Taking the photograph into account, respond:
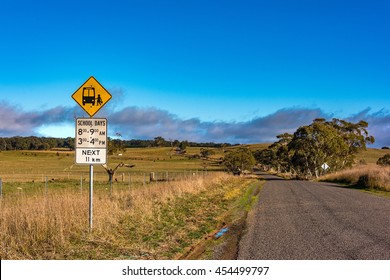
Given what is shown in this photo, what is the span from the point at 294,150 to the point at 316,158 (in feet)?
11.9

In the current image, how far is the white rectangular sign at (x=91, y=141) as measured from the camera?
963 cm

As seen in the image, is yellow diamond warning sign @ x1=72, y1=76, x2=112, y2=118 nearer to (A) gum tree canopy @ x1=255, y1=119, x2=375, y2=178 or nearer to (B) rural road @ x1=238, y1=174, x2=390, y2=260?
(B) rural road @ x1=238, y1=174, x2=390, y2=260

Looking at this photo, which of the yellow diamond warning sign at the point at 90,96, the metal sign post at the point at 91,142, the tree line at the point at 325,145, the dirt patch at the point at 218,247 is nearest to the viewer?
the dirt patch at the point at 218,247

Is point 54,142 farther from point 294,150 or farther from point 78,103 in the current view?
point 78,103

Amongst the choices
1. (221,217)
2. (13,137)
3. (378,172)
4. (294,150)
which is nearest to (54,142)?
(13,137)

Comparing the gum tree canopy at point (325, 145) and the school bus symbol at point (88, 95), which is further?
the gum tree canopy at point (325, 145)

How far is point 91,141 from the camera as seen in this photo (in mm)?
9680

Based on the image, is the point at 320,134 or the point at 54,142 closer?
the point at 320,134

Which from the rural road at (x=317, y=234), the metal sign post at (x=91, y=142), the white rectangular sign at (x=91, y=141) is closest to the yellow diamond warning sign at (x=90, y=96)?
the metal sign post at (x=91, y=142)

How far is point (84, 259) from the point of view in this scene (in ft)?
23.9

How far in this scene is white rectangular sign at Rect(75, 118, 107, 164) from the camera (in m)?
9.63

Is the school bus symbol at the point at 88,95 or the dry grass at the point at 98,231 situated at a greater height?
the school bus symbol at the point at 88,95

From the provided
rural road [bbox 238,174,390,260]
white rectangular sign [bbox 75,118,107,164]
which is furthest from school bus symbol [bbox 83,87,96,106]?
rural road [bbox 238,174,390,260]

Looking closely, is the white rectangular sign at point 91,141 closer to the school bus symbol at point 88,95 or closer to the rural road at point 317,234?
the school bus symbol at point 88,95
